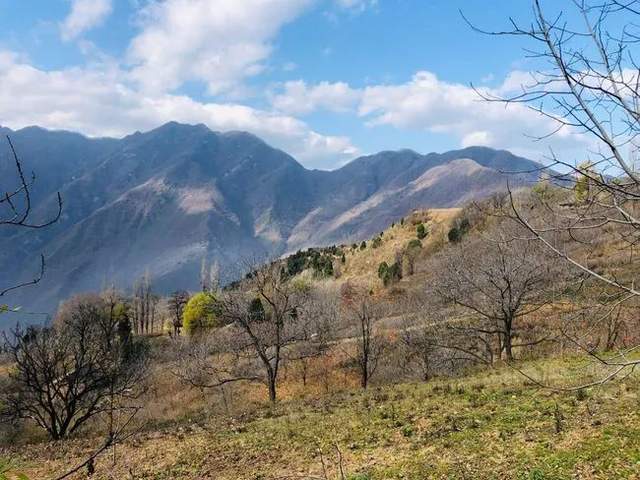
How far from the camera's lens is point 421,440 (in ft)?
42.1

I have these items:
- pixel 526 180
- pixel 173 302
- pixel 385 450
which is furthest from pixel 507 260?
pixel 173 302

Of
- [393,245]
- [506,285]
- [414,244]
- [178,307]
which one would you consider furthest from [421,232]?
[506,285]

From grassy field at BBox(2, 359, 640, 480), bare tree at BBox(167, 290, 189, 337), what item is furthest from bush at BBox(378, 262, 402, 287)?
grassy field at BBox(2, 359, 640, 480)

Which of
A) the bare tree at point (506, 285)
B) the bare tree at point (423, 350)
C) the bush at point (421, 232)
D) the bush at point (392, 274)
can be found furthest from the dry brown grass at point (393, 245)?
the bare tree at point (506, 285)

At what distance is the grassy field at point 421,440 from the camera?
10203mm

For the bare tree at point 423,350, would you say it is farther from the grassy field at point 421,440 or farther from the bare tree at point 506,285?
the grassy field at point 421,440

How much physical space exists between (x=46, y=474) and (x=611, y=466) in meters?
16.6

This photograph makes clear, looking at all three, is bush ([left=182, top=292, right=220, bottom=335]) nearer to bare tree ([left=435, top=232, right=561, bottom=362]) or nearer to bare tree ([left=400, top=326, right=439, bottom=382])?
bare tree ([left=400, top=326, right=439, bottom=382])

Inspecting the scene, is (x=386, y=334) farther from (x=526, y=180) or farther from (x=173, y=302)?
(x=173, y=302)

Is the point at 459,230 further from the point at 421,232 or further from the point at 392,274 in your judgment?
the point at 392,274

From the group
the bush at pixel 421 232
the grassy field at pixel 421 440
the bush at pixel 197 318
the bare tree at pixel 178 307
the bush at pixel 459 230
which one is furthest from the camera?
the bush at pixel 421 232

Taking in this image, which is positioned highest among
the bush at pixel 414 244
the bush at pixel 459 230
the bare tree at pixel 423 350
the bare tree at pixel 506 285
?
the bush at pixel 459 230

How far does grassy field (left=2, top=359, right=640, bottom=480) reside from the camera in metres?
10.2

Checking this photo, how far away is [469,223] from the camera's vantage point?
79625 mm
